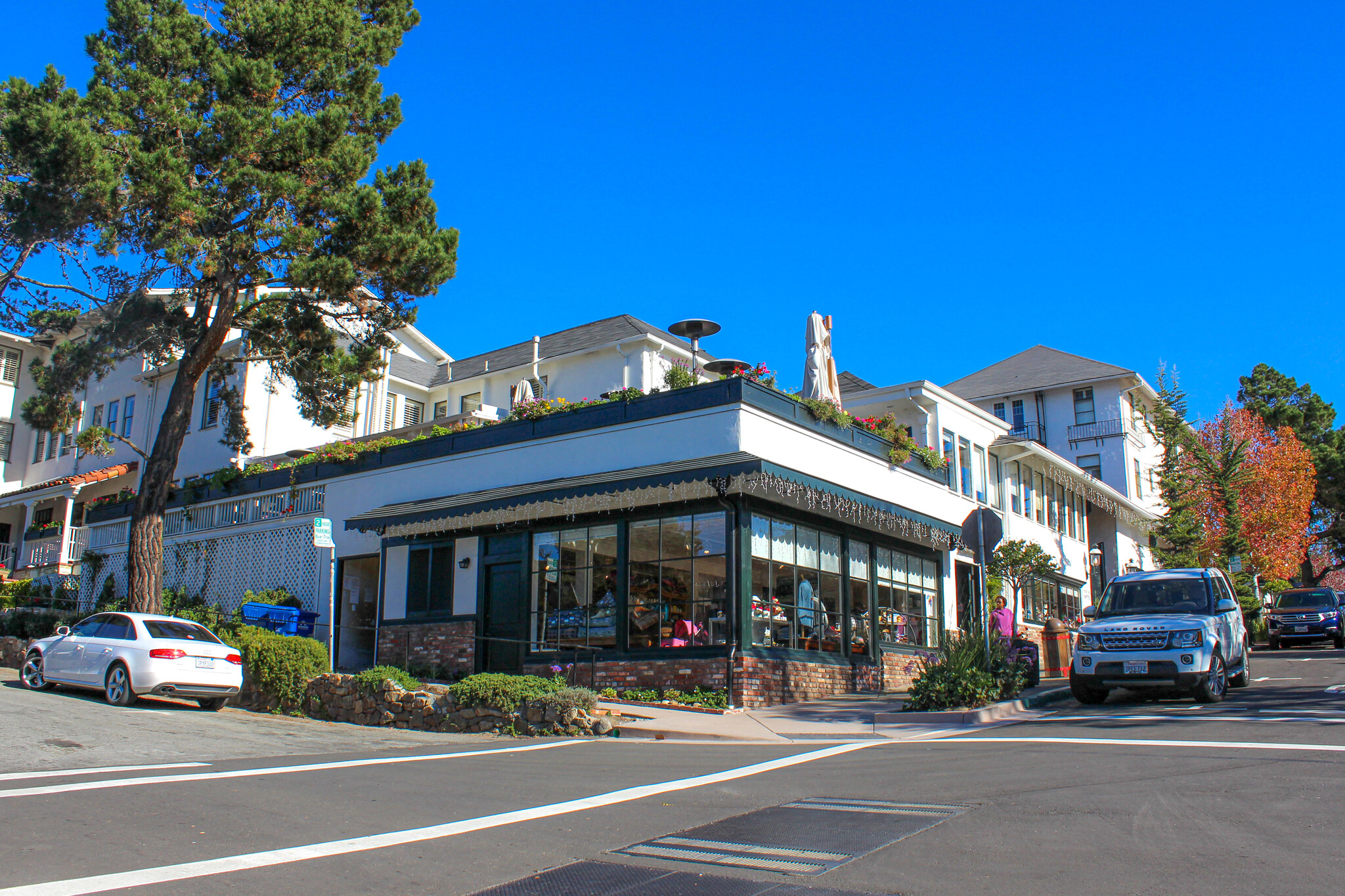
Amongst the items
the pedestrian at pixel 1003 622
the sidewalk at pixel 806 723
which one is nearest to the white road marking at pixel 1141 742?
the sidewalk at pixel 806 723

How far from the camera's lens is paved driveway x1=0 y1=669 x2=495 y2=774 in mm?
10117

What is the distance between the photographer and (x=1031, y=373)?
45.0m

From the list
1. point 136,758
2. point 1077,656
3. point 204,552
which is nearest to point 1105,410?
point 1077,656

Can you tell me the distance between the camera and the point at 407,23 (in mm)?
21766

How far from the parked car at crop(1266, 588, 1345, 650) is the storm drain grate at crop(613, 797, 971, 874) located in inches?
1063

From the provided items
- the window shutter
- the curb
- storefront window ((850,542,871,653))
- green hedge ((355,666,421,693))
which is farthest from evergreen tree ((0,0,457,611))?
the window shutter

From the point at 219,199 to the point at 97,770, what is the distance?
12821 millimetres

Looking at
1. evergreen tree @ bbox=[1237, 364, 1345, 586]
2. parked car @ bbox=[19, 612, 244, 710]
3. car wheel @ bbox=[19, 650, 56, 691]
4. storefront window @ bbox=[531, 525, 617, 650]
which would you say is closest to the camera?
parked car @ bbox=[19, 612, 244, 710]

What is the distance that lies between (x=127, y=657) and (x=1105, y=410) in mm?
37906

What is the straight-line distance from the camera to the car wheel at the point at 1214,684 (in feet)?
43.0

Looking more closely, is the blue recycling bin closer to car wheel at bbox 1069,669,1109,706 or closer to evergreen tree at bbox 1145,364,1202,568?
car wheel at bbox 1069,669,1109,706

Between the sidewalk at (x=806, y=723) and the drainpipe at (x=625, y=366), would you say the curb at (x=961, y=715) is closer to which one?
the sidewalk at (x=806, y=723)

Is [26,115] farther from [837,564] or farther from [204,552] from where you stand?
[837,564]

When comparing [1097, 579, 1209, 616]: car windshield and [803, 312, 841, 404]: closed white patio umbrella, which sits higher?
[803, 312, 841, 404]: closed white patio umbrella
